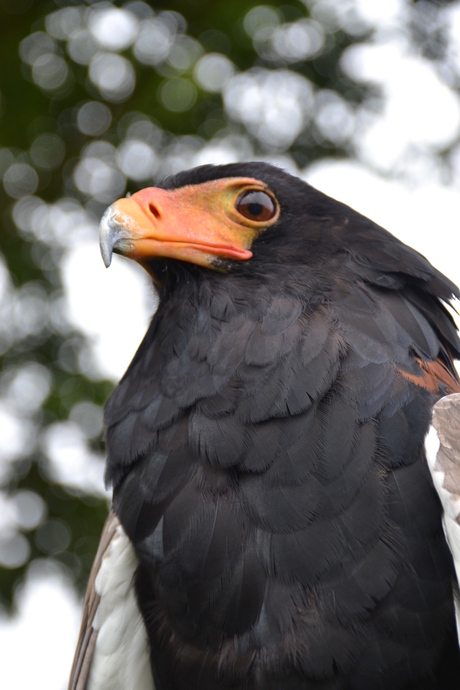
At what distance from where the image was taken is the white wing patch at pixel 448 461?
2312mm

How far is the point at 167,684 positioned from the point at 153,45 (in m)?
4.99

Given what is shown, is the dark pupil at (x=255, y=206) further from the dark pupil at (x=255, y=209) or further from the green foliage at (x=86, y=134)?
the green foliage at (x=86, y=134)

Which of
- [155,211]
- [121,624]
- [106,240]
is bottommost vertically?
[121,624]

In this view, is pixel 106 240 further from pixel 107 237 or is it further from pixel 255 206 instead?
pixel 255 206

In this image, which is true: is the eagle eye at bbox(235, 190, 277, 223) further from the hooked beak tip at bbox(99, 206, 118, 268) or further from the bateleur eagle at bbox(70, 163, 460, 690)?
the hooked beak tip at bbox(99, 206, 118, 268)

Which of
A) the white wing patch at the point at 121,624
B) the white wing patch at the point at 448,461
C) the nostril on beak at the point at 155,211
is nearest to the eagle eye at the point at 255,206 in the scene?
the nostril on beak at the point at 155,211

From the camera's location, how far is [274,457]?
2.51 metres

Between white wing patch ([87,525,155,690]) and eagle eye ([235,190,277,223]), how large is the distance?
1.18 m

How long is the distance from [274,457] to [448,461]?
1.63 ft

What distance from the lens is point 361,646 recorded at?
2.33m

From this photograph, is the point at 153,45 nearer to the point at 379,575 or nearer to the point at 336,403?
the point at 336,403

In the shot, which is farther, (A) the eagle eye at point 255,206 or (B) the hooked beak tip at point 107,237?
(A) the eagle eye at point 255,206

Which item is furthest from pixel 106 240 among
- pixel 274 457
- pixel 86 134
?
pixel 86 134

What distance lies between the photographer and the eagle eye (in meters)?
3.04
